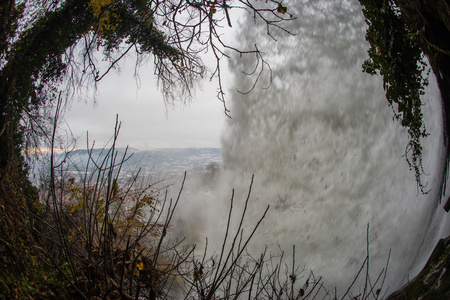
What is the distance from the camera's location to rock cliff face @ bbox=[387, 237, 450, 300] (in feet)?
10.1

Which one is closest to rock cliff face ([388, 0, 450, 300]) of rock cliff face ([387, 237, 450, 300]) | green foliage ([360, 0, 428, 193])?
rock cliff face ([387, 237, 450, 300])

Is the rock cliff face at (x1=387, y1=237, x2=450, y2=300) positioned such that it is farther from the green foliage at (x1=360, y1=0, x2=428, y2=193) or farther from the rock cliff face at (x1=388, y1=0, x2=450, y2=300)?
the green foliage at (x1=360, y1=0, x2=428, y2=193)

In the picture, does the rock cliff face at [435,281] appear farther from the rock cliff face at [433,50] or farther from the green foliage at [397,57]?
the green foliage at [397,57]

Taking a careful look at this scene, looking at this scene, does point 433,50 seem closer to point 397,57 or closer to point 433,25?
point 433,25

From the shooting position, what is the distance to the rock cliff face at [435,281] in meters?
3.07

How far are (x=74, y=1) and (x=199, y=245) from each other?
13.4 m

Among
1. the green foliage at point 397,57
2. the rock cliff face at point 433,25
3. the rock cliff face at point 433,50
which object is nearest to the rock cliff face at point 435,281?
the rock cliff face at point 433,50

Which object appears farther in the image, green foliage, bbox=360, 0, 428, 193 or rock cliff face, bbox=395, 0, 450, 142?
green foliage, bbox=360, 0, 428, 193

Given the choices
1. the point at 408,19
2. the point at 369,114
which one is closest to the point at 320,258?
the point at 369,114

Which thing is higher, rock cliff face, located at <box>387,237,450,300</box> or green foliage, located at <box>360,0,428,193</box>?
green foliage, located at <box>360,0,428,193</box>

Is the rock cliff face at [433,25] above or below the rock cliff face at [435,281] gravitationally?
above

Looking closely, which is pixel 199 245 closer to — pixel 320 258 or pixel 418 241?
pixel 320 258

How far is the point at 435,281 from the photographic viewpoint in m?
3.25

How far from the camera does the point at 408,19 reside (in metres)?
3.83
